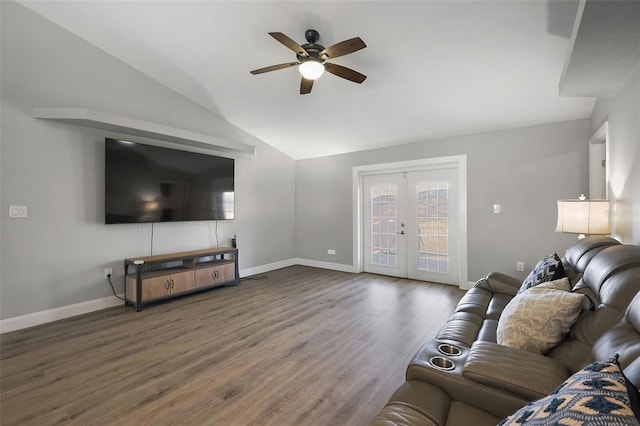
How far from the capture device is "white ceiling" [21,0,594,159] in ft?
8.42

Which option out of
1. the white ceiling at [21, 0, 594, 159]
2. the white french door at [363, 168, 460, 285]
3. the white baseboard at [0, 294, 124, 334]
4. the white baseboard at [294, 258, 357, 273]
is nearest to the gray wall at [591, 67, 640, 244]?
the white ceiling at [21, 0, 594, 159]

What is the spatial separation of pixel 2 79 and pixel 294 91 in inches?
124

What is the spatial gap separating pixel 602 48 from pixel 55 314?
5517mm

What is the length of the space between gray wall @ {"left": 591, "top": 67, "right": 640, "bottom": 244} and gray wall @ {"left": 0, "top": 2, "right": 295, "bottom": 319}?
5115 millimetres

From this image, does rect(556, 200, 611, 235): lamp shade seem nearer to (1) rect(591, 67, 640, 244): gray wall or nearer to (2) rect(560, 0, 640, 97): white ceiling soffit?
(1) rect(591, 67, 640, 244): gray wall

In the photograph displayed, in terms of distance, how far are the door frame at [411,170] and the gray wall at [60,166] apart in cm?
314

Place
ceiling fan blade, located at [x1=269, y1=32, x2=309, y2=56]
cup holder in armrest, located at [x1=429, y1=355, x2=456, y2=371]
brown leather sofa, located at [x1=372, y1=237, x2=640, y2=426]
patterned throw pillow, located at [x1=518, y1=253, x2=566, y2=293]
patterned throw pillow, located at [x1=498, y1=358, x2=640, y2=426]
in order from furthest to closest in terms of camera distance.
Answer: ceiling fan blade, located at [x1=269, y1=32, x2=309, y2=56] → patterned throw pillow, located at [x1=518, y1=253, x2=566, y2=293] → cup holder in armrest, located at [x1=429, y1=355, x2=456, y2=371] → brown leather sofa, located at [x1=372, y1=237, x2=640, y2=426] → patterned throw pillow, located at [x1=498, y1=358, x2=640, y2=426]

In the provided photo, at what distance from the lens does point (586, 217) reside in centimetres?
271

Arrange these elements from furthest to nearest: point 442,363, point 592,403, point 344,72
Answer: point 344,72
point 442,363
point 592,403

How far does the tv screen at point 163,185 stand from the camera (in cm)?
378

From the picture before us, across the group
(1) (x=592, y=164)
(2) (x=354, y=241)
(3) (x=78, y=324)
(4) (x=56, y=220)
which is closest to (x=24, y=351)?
(3) (x=78, y=324)

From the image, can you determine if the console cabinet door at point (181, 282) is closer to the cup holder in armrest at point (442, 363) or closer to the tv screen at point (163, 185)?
the tv screen at point (163, 185)

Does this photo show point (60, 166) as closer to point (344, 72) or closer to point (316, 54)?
point (316, 54)

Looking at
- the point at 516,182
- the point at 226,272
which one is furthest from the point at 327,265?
the point at 516,182
